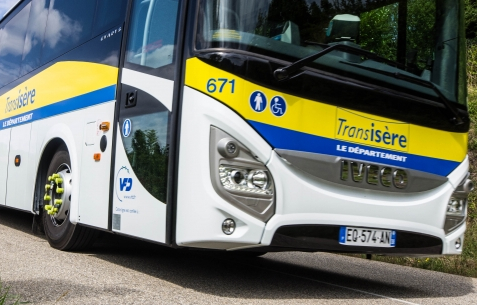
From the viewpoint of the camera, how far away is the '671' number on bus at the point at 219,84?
4.94 metres

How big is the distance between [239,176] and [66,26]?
14.0 feet

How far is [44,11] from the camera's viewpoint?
9.04 m

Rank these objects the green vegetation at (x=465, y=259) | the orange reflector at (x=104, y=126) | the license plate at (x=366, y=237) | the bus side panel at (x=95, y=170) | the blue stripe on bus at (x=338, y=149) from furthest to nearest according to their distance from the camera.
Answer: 1. the green vegetation at (x=465, y=259)
2. the orange reflector at (x=104, y=126)
3. the bus side panel at (x=95, y=170)
4. the license plate at (x=366, y=237)
5. the blue stripe on bus at (x=338, y=149)

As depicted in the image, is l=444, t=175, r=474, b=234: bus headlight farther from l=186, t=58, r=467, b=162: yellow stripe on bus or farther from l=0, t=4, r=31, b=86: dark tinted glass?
l=0, t=4, r=31, b=86: dark tinted glass

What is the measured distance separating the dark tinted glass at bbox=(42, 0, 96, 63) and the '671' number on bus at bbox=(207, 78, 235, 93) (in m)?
2.91

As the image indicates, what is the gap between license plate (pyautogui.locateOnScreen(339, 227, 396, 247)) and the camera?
5336mm

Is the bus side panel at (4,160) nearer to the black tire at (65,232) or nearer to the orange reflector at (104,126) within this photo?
the black tire at (65,232)

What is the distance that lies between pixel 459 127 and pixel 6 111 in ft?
23.2

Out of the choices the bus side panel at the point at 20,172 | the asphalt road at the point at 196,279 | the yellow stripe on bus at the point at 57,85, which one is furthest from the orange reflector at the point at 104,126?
→ the bus side panel at the point at 20,172

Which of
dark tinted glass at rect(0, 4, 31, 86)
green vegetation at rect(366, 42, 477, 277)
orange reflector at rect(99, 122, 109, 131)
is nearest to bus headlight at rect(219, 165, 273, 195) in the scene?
orange reflector at rect(99, 122, 109, 131)

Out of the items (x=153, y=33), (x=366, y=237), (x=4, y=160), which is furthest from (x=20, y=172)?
(x=366, y=237)

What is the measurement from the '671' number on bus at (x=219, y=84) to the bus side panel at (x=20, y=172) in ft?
14.0

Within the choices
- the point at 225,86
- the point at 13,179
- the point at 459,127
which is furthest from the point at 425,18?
the point at 13,179

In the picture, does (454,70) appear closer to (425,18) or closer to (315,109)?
(425,18)
